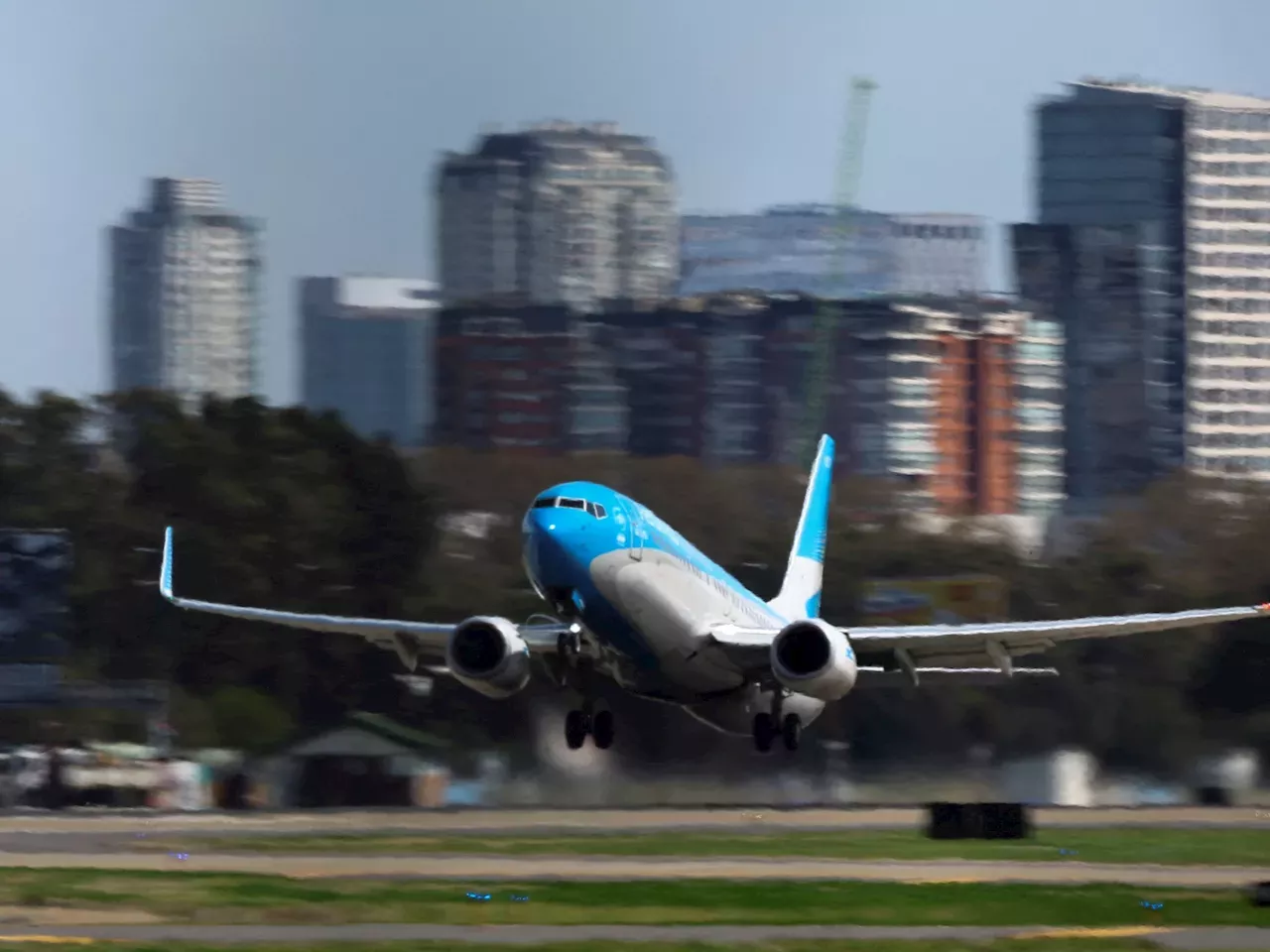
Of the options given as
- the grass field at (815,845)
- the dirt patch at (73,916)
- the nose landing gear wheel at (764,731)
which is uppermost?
the dirt patch at (73,916)

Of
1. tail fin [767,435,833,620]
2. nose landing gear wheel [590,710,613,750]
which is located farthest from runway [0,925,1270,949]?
tail fin [767,435,833,620]

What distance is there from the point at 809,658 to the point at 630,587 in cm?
412

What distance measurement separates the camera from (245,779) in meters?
67.1

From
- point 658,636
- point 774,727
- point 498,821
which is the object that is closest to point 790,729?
point 774,727

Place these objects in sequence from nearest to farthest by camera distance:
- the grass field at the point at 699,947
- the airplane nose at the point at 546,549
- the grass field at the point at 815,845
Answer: the grass field at the point at 699,947 < the airplane nose at the point at 546,549 < the grass field at the point at 815,845

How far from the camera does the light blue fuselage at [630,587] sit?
136 feet

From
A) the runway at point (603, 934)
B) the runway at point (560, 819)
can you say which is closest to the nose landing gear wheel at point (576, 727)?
the runway at point (560, 819)

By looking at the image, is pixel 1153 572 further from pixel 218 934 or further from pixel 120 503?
pixel 218 934

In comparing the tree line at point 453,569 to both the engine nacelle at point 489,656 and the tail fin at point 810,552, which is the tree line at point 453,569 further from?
the engine nacelle at point 489,656

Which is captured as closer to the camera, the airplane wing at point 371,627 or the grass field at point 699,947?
the grass field at point 699,947

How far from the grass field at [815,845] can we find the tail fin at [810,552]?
930 cm

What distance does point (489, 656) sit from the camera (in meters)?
44.9

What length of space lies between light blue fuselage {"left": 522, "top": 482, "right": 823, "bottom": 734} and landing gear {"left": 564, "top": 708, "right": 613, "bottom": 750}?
1.46m

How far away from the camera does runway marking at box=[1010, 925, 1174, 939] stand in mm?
28594
